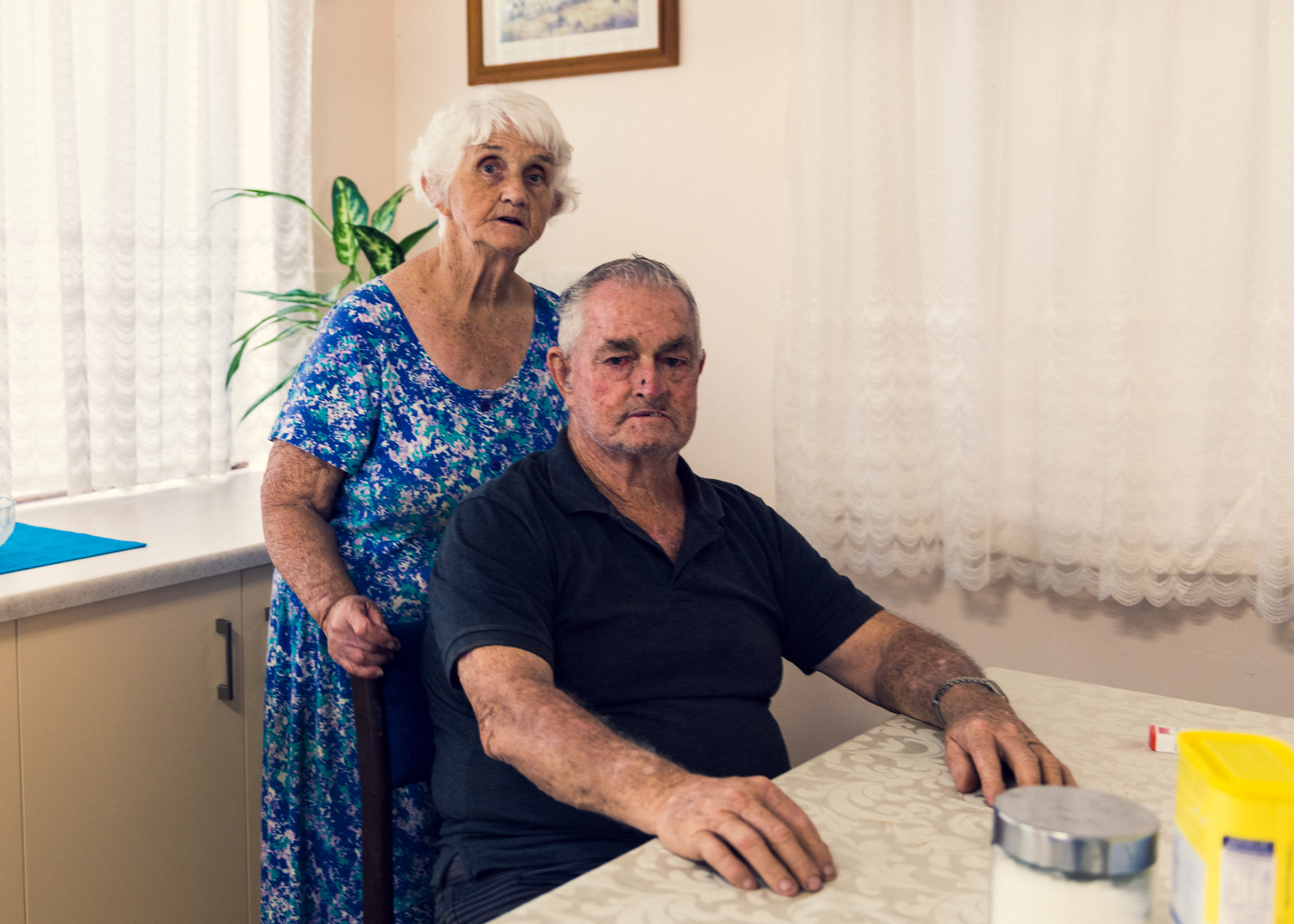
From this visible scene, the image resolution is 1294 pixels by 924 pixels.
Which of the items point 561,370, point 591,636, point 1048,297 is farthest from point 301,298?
point 1048,297

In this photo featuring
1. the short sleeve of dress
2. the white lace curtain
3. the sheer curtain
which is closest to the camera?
the short sleeve of dress

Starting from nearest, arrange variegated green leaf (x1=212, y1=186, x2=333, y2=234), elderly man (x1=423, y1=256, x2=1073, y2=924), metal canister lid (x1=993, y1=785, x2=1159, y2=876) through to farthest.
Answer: metal canister lid (x1=993, y1=785, x2=1159, y2=876)
elderly man (x1=423, y1=256, x2=1073, y2=924)
variegated green leaf (x1=212, y1=186, x2=333, y2=234)

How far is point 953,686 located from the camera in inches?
Result: 48.9

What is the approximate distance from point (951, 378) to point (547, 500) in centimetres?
109

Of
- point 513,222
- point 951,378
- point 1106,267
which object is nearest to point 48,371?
point 513,222

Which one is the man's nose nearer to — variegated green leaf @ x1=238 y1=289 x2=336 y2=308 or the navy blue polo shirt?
the navy blue polo shirt

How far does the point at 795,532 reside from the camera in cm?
155

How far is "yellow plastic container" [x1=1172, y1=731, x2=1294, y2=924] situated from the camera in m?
0.61

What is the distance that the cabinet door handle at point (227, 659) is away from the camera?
6.35ft

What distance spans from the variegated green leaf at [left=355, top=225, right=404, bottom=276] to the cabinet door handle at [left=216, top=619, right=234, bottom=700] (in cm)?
83

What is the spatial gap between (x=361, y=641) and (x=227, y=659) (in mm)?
749

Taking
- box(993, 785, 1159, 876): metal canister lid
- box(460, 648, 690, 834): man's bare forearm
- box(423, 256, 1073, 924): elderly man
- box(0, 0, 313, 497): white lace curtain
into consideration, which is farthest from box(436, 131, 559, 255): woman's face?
box(993, 785, 1159, 876): metal canister lid

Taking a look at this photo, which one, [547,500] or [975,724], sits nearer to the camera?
[975,724]

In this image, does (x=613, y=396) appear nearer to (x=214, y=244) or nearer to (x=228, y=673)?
(x=228, y=673)
